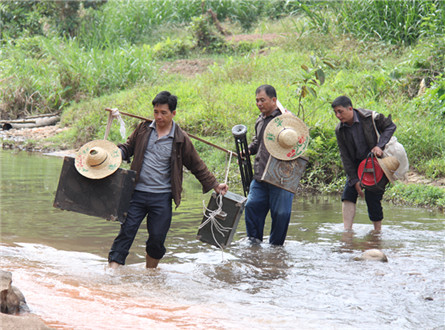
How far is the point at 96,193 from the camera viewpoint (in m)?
5.29

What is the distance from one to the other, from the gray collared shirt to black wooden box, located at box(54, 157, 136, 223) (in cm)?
17

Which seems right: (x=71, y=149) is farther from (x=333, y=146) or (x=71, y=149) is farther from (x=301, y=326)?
(x=301, y=326)

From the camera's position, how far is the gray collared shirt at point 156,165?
5.39 meters

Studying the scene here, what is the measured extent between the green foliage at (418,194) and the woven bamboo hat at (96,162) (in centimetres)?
531

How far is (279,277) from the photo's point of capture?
18.6 feet

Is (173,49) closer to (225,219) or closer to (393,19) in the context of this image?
(393,19)

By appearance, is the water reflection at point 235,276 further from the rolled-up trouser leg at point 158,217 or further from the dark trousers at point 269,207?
the rolled-up trouser leg at point 158,217

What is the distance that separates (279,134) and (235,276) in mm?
1483

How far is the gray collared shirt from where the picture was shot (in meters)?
5.39

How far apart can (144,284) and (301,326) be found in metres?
1.58

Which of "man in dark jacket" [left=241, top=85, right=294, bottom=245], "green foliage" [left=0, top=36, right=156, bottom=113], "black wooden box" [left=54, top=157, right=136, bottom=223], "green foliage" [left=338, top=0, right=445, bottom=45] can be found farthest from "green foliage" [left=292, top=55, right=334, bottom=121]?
"green foliage" [left=0, top=36, right=156, bottom=113]

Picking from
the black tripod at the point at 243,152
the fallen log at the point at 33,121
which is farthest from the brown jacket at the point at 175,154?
the fallen log at the point at 33,121

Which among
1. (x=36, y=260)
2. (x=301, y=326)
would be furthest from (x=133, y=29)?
(x=301, y=326)

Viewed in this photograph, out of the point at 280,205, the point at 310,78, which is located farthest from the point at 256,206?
the point at 310,78
